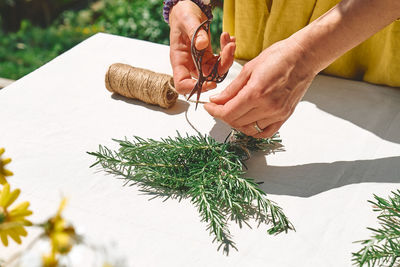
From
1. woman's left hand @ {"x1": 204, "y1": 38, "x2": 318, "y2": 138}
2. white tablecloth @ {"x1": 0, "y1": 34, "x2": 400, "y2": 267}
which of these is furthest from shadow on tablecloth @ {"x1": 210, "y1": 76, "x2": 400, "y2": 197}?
woman's left hand @ {"x1": 204, "y1": 38, "x2": 318, "y2": 138}

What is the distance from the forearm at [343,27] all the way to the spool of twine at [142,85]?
43 centimetres

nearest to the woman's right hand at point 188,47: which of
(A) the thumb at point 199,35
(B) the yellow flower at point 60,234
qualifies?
(A) the thumb at point 199,35

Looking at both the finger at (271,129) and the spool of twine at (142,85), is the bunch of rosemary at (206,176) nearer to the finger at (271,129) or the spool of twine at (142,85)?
the finger at (271,129)

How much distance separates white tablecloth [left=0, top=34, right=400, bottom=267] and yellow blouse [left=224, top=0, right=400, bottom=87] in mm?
51

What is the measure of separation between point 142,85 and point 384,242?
0.76 metres

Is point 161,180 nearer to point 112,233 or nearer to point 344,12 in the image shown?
point 112,233

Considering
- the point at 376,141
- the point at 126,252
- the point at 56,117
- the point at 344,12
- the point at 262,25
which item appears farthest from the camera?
the point at 262,25

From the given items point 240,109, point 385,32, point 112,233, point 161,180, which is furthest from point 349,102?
point 112,233

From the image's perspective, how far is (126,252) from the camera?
2.54 feet

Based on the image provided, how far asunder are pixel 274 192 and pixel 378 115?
47 centimetres

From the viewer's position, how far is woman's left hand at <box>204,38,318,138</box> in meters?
0.90

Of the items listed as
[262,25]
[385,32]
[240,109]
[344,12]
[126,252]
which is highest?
[262,25]

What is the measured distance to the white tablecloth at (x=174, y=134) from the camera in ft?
2.59

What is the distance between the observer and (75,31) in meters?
3.56
